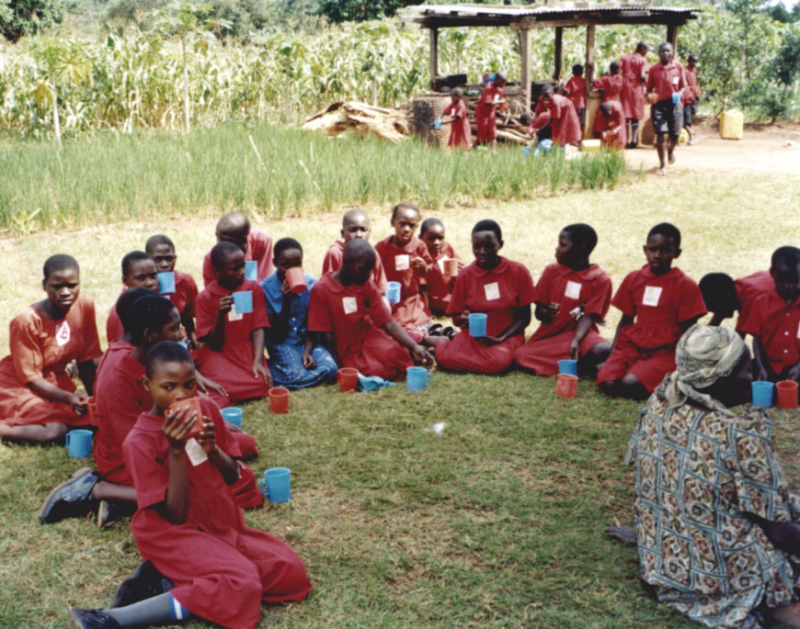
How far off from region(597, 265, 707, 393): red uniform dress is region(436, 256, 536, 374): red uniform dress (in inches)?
29.9

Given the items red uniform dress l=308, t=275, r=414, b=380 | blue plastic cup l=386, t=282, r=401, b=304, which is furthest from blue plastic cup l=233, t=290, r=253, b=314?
blue plastic cup l=386, t=282, r=401, b=304

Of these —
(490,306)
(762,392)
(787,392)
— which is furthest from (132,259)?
(787,392)

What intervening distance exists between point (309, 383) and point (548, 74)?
63.3 ft

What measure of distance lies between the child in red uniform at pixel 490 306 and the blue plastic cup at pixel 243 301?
163 centimetres

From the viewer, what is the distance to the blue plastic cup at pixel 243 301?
5.68 meters

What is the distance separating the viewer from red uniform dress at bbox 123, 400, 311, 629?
132 inches

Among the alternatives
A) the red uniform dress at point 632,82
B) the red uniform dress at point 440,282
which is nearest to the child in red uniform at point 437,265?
the red uniform dress at point 440,282

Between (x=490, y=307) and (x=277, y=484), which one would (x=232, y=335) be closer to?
(x=277, y=484)

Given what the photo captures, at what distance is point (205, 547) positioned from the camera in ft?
11.2

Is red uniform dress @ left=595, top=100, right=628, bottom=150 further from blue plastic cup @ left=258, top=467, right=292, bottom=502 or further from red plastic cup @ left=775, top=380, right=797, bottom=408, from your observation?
blue plastic cup @ left=258, top=467, right=292, bottom=502

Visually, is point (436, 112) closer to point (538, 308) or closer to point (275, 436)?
point (538, 308)

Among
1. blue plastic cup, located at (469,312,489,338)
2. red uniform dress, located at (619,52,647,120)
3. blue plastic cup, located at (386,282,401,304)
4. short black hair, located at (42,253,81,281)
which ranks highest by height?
red uniform dress, located at (619,52,647,120)

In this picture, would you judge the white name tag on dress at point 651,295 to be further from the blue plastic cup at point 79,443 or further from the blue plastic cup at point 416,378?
the blue plastic cup at point 79,443

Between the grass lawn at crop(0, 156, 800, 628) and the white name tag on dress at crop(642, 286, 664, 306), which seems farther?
the white name tag on dress at crop(642, 286, 664, 306)
